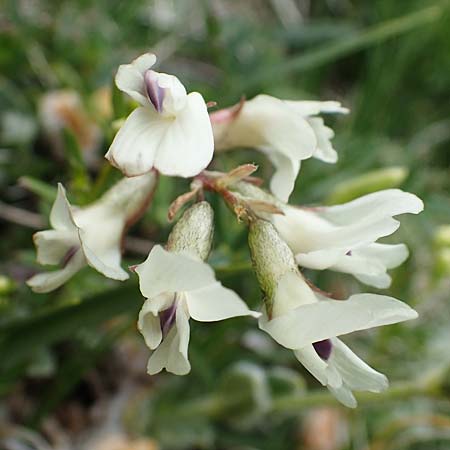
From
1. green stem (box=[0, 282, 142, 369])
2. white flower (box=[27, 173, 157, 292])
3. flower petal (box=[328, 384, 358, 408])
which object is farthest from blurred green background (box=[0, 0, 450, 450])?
flower petal (box=[328, 384, 358, 408])

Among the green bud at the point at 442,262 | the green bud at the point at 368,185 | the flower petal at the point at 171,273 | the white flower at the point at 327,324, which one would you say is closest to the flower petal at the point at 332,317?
the white flower at the point at 327,324

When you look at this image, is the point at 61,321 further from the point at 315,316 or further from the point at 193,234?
the point at 315,316

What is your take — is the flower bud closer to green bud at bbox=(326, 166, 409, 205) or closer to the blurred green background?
the blurred green background

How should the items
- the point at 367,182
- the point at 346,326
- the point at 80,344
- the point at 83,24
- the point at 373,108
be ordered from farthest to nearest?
the point at 373,108
the point at 83,24
the point at 80,344
the point at 367,182
the point at 346,326

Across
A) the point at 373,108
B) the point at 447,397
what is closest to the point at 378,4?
the point at 373,108

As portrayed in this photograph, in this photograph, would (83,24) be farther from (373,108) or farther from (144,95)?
(144,95)

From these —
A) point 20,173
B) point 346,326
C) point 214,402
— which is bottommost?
point 214,402

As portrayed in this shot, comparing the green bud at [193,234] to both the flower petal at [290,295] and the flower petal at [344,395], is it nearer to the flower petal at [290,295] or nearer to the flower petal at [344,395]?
the flower petal at [290,295]
